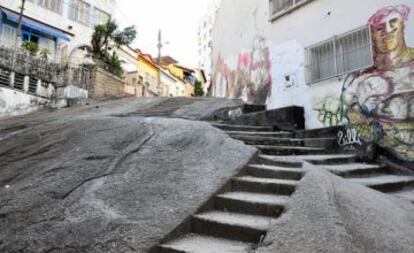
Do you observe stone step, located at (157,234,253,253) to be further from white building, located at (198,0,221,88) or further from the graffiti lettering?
white building, located at (198,0,221,88)

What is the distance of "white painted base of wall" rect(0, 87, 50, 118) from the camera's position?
11.7m

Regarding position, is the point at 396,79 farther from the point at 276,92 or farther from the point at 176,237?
the point at 176,237

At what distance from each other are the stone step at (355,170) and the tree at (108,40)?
16.2 meters

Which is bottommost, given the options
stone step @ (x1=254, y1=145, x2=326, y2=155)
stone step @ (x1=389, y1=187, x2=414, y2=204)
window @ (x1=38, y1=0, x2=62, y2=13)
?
stone step @ (x1=389, y1=187, x2=414, y2=204)

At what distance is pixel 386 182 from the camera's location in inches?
167

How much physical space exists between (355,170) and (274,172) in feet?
5.04

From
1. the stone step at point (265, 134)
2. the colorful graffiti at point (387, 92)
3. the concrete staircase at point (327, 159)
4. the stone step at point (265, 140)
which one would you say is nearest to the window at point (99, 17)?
the concrete staircase at point (327, 159)

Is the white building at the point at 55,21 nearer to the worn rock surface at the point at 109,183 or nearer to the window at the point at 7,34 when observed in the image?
the window at the point at 7,34

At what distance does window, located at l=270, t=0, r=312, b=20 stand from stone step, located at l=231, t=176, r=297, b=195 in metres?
5.72

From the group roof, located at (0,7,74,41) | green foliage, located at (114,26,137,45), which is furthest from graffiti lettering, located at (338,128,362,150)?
roof, located at (0,7,74,41)

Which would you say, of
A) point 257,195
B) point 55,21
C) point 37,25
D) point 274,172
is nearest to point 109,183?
point 257,195

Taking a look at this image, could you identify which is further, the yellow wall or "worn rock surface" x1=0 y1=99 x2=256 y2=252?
the yellow wall

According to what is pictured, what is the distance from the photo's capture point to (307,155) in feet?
16.8

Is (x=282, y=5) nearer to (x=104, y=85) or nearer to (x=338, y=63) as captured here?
(x=338, y=63)
